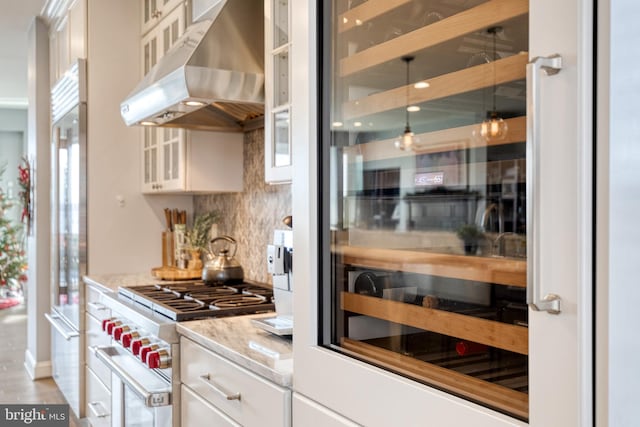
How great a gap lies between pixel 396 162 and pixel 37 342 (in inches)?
174

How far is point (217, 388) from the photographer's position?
1.92 metres

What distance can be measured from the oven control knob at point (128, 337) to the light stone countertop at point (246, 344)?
1.30 feet

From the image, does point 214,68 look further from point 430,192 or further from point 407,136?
point 430,192

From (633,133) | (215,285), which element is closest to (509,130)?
(633,133)

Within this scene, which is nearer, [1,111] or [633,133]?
[633,133]

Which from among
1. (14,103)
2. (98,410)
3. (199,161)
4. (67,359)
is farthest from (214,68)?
(14,103)

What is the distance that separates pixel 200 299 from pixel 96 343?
3.42ft

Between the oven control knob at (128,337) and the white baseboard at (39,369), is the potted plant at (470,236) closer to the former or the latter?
the oven control knob at (128,337)

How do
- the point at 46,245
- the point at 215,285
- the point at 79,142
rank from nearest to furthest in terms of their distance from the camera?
1. the point at 215,285
2. the point at 79,142
3. the point at 46,245

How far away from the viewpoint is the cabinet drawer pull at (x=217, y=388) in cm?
180

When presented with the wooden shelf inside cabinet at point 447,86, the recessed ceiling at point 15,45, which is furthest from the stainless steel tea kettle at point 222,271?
the recessed ceiling at point 15,45

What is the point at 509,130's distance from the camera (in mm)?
1021

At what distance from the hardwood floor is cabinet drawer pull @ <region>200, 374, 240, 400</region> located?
216 cm

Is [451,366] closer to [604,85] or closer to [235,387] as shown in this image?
[604,85]
